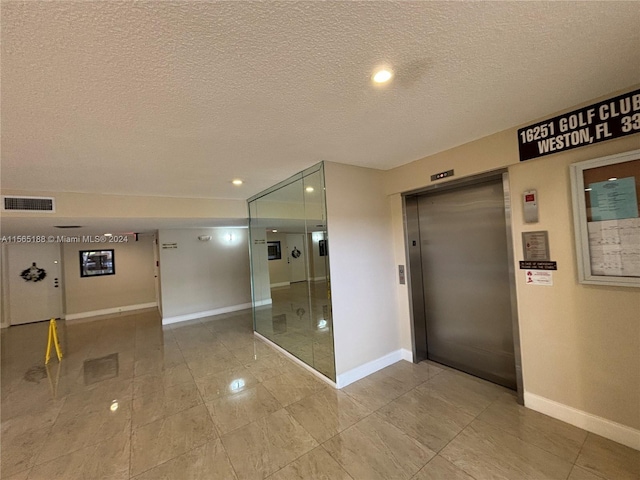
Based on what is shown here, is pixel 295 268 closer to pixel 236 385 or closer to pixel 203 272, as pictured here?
pixel 236 385

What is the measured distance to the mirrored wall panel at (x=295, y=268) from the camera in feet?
10.8

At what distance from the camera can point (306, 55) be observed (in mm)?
1313

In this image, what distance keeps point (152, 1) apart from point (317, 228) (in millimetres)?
2569

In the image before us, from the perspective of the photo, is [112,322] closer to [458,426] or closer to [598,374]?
[458,426]

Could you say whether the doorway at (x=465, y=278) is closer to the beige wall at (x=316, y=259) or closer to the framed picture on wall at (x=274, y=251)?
the beige wall at (x=316, y=259)

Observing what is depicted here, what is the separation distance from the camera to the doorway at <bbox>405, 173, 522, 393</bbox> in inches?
109

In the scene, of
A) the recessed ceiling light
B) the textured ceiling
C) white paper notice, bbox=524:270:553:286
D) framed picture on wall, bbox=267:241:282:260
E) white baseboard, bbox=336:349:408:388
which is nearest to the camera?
the textured ceiling

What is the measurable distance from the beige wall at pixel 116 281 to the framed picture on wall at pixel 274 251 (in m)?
4.96

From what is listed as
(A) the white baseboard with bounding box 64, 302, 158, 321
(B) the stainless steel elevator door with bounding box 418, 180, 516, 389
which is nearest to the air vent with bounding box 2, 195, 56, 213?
(B) the stainless steel elevator door with bounding box 418, 180, 516, 389

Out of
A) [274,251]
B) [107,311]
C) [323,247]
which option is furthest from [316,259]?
[107,311]

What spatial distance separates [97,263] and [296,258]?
708cm

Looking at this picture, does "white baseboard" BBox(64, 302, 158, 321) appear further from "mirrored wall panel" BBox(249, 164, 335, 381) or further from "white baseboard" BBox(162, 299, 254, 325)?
"mirrored wall panel" BBox(249, 164, 335, 381)

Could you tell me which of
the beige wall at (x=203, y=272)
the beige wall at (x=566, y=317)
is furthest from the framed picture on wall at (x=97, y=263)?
the beige wall at (x=566, y=317)

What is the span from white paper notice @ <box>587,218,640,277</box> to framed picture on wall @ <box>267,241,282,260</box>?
15.2 feet
